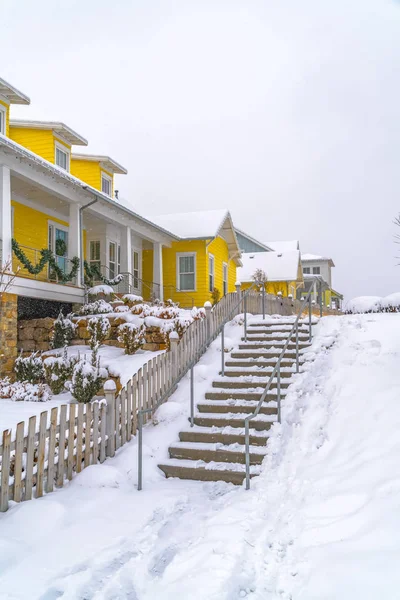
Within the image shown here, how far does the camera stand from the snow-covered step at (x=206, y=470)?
6387mm

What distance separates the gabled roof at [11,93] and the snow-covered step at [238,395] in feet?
37.9

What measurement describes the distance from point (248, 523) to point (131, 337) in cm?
733

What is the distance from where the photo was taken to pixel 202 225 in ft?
74.7

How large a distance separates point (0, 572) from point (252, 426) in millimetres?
4136

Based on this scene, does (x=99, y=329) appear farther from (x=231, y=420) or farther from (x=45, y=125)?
(x=45, y=125)

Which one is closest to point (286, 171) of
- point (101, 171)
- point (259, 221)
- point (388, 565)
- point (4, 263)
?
point (259, 221)

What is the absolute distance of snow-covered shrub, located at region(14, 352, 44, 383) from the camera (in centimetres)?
1077

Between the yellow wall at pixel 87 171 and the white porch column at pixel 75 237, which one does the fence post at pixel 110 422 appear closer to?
the white porch column at pixel 75 237

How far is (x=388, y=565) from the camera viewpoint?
3.64m

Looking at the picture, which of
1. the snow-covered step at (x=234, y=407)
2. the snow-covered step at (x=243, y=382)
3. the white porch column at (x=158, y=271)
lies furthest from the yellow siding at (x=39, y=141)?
the snow-covered step at (x=234, y=407)

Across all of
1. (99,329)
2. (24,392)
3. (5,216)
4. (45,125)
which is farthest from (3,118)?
(24,392)

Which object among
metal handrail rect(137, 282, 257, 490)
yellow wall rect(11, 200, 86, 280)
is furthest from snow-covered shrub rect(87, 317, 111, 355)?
yellow wall rect(11, 200, 86, 280)

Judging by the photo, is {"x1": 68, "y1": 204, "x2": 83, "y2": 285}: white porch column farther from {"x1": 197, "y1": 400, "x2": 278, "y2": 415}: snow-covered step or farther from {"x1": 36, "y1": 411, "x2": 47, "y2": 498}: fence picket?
{"x1": 36, "y1": 411, "x2": 47, "y2": 498}: fence picket

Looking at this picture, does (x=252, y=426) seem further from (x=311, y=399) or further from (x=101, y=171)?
(x=101, y=171)
